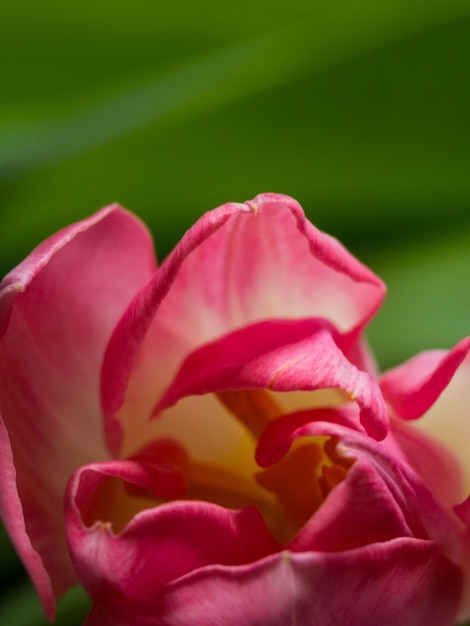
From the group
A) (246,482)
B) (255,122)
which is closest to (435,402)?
(246,482)

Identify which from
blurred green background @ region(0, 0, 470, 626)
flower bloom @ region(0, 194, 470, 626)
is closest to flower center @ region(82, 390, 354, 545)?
flower bloom @ region(0, 194, 470, 626)

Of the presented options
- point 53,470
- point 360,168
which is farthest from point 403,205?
point 53,470

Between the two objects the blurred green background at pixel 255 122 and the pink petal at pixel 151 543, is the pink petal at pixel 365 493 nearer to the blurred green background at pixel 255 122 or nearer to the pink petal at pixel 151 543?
the pink petal at pixel 151 543

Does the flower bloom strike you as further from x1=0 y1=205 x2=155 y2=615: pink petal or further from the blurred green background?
the blurred green background

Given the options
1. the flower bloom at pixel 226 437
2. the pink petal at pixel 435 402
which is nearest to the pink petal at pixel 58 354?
the flower bloom at pixel 226 437

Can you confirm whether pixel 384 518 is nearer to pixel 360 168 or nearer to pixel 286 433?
pixel 286 433

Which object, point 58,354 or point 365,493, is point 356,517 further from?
point 58,354
